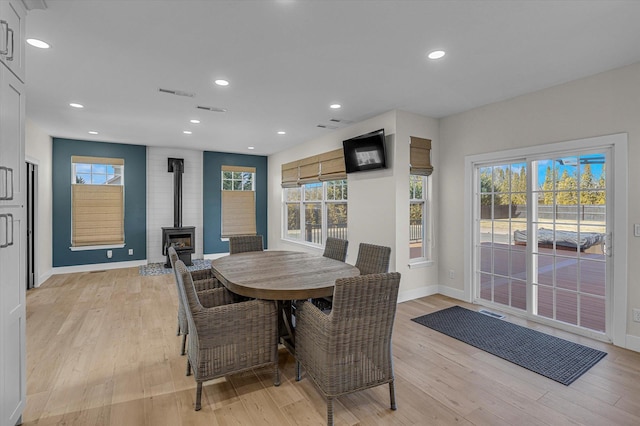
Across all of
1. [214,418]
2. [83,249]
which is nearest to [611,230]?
[214,418]

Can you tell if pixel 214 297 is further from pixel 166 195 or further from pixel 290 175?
pixel 166 195

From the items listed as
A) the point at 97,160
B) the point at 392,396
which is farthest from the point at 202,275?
the point at 97,160

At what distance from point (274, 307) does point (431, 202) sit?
3.19 m

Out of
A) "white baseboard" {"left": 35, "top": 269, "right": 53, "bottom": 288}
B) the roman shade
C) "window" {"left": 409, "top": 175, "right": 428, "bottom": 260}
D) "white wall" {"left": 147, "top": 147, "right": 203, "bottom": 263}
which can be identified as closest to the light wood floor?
"window" {"left": 409, "top": 175, "right": 428, "bottom": 260}

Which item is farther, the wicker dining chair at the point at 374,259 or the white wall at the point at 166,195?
the white wall at the point at 166,195

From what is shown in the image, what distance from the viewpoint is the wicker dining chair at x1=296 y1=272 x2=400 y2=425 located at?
182cm

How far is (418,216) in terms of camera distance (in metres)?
4.61

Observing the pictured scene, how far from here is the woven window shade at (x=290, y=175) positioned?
263 inches

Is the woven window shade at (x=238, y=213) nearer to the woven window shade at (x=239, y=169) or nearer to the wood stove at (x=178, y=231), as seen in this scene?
the woven window shade at (x=239, y=169)

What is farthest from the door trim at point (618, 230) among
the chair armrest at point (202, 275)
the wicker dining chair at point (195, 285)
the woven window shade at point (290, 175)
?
the woven window shade at point (290, 175)

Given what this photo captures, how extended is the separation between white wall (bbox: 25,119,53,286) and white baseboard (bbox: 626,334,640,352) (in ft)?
25.5

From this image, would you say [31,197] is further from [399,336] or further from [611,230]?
[611,230]

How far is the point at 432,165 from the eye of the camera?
4.59m

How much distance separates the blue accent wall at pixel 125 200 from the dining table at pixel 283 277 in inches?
174
